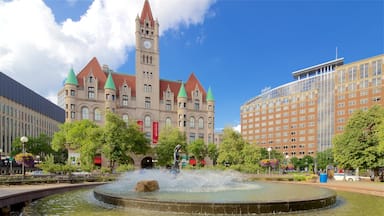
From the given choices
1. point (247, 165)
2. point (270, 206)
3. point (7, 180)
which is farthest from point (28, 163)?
point (247, 165)

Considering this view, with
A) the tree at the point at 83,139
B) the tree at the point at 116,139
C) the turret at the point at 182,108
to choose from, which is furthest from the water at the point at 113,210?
the turret at the point at 182,108

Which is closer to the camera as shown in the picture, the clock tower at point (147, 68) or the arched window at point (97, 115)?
the arched window at point (97, 115)

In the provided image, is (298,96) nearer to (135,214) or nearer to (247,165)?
(247,165)

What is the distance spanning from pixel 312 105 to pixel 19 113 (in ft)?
343

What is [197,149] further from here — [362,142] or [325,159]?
[325,159]

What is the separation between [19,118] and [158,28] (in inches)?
1899

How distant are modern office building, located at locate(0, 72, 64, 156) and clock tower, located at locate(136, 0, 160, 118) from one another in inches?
1403

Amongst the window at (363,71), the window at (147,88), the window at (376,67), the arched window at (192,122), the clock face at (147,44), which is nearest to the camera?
the window at (147,88)

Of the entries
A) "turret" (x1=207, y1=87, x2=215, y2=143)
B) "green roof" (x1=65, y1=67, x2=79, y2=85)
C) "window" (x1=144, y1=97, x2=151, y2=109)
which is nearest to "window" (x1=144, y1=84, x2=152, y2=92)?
"window" (x1=144, y1=97, x2=151, y2=109)

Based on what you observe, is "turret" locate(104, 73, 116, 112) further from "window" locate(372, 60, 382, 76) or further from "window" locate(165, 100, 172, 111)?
"window" locate(372, 60, 382, 76)

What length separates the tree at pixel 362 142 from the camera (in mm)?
32984

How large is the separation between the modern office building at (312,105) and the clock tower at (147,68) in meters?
59.3

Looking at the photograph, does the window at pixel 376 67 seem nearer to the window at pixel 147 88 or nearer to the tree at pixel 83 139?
the window at pixel 147 88

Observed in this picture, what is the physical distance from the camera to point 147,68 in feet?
246
